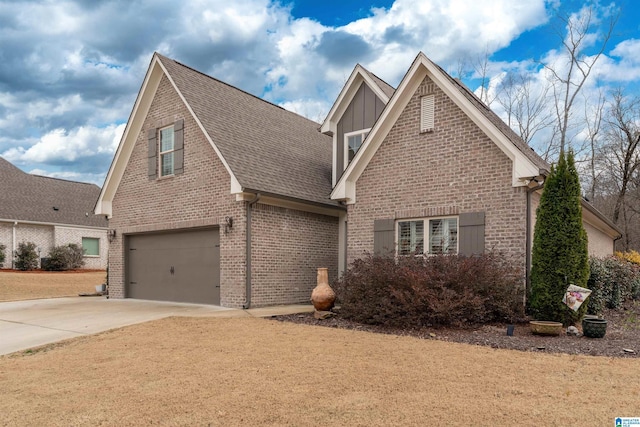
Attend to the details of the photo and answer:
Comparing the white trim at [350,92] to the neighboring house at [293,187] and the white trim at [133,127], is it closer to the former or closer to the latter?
the neighboring house at [293,187]

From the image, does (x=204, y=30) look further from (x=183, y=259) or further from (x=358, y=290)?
(x=358, y=290)

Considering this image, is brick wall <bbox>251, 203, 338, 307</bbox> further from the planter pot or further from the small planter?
the planter pot

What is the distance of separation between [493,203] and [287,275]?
589cm

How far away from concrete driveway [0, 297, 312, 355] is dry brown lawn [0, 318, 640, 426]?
3.90 ft

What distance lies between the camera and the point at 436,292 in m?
8.73

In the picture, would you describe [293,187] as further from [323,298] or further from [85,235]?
[85,235]

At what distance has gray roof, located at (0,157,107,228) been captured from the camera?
26.8 m

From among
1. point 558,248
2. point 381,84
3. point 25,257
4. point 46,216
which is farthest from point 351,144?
point 46,216

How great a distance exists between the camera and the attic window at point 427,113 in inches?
451

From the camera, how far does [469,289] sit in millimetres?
8836

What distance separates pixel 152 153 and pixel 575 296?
40.3 feet

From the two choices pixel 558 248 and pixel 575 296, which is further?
pixel 558 248

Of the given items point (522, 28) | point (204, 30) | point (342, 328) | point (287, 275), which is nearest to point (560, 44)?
point (522, 28)

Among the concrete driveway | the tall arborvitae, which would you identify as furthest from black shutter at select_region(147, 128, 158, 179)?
the tall arborvitae
